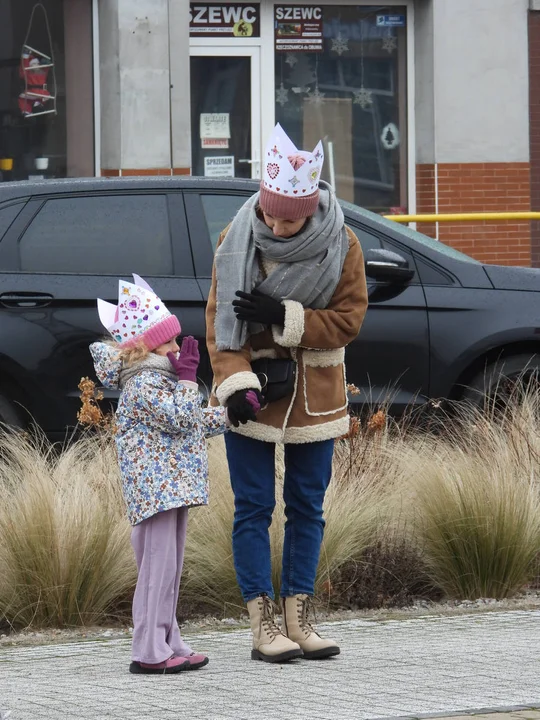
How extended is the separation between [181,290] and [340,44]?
24.5 ft

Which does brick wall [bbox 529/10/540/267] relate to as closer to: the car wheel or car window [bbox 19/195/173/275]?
car window [bbox 19/195/173/275]

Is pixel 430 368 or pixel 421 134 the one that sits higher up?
pixel 421 134

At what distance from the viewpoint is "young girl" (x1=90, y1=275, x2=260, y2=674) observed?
4598 millimetres

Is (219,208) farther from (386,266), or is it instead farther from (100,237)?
(386,266)

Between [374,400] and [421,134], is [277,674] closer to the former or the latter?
[374,400]

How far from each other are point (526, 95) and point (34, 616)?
994 centimetres

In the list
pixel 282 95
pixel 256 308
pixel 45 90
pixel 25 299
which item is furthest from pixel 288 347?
pixel 282 95

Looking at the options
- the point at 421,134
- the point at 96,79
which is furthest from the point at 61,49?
the point at 421,134

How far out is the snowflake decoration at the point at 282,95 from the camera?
47.2 feet

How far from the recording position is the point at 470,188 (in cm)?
1419

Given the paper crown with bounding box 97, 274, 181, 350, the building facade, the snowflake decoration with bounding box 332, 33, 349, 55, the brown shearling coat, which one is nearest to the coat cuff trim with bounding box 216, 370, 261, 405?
the brown shearling coat

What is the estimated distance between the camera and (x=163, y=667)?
4652 millimetres

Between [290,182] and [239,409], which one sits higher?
[290,182]

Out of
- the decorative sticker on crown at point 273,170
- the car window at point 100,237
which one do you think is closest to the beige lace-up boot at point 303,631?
the decorative sticker on crown at point 273,170
